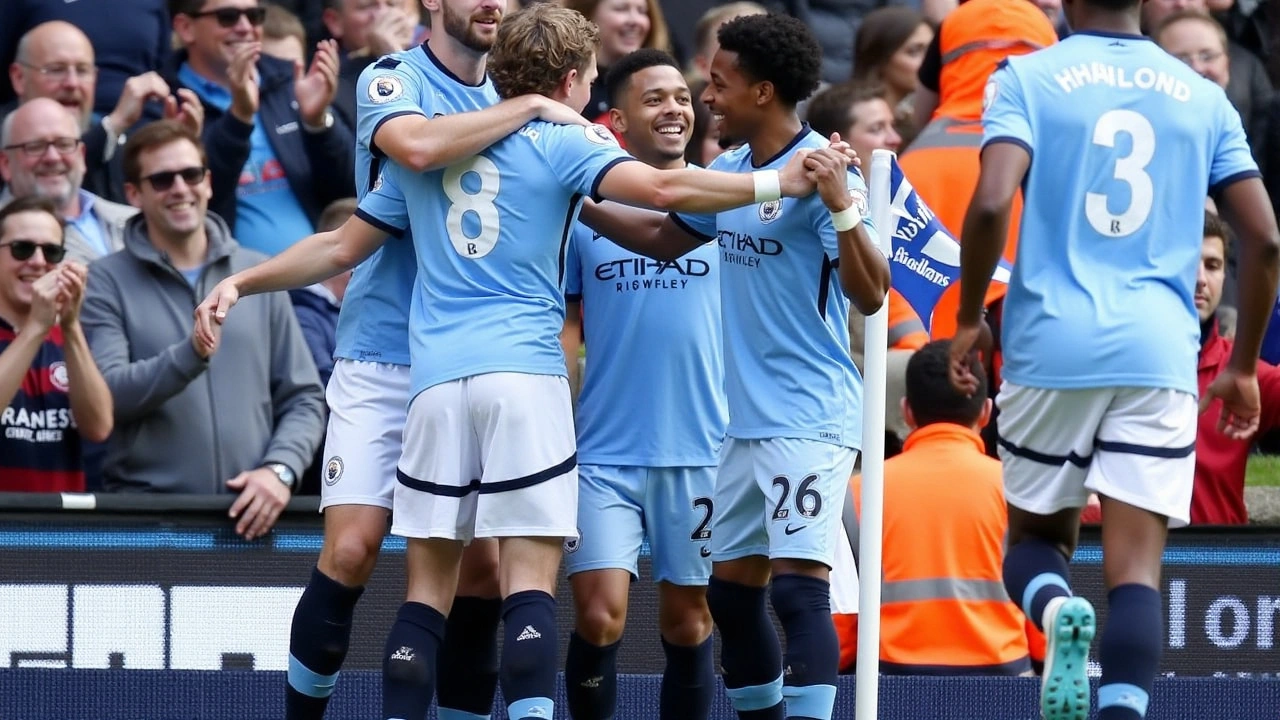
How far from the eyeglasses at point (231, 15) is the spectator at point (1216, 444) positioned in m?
4.47

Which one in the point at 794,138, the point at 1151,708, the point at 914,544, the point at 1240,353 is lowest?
the point at 1151,708

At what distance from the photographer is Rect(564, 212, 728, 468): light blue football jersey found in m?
6.83

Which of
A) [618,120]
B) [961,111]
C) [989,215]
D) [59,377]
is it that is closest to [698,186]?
[989,215]

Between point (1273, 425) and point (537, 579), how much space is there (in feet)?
13.5

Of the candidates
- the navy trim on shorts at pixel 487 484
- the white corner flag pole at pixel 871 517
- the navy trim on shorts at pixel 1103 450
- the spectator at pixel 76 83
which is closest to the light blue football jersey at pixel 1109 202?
the navy trim on shorts at pixel 1103 450

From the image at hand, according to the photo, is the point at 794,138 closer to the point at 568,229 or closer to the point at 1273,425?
the point at 568,229

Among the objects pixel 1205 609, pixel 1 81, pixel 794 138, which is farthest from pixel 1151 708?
pixel 1 81

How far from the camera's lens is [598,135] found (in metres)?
5.95

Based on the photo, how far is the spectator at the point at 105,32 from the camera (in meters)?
10.0

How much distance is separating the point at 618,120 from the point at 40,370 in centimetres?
265

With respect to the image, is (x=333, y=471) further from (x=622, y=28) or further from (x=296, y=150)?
(x=622, y=28)

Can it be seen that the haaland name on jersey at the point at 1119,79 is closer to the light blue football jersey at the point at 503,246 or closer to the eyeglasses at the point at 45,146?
the light blue football jersey at the point at 503,246

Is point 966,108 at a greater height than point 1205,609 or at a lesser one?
greater

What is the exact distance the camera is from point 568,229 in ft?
20.0
